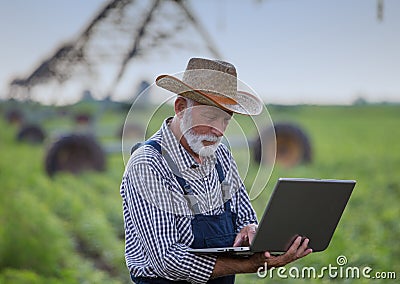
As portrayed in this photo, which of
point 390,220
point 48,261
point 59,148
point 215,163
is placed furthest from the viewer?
point 59,148

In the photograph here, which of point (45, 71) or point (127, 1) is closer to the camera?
point (127, 1)

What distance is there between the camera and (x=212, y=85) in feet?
6.58

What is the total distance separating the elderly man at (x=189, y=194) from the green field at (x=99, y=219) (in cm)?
190

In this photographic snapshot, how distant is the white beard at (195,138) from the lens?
6.47 ft

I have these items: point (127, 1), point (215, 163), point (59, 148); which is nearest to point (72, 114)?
point (59, 148)

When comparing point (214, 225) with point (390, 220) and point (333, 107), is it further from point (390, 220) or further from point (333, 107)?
point (333, 107)

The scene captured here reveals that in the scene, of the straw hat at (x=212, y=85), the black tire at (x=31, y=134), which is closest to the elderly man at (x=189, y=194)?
the straw hat at (x=212, y=85)

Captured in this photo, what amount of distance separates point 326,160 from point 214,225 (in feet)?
25.1

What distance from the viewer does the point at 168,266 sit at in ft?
6.19

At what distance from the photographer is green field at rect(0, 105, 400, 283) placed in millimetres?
4238

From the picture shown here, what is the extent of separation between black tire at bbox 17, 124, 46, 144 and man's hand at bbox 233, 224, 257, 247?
10.9 m

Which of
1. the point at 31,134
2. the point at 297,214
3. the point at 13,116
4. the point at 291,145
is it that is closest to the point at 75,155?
the point at 291,145

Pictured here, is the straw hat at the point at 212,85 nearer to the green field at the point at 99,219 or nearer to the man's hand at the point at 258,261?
the man's hand at the point at 258,261

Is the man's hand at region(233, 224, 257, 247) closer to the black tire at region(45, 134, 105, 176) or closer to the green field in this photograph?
the green field
